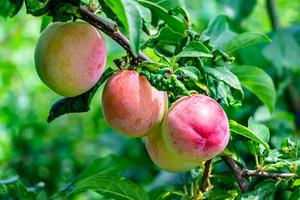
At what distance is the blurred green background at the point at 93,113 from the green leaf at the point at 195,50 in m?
0.21

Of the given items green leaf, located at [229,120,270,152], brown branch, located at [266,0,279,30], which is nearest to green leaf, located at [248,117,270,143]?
green leaf, located at [229,120,270,152]

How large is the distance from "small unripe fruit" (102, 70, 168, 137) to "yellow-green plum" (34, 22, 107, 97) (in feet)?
0.11

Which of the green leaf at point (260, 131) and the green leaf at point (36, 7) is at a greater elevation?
the green leaf at point (36, 7)

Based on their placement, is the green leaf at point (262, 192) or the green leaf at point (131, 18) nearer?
the green leaf at point (131, 18)

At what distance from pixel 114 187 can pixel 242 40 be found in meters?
0.33

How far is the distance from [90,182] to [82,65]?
0.22m

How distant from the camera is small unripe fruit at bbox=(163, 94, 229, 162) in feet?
2.73

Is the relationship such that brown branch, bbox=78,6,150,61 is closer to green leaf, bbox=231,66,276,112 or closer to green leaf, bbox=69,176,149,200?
green leaf, bbox=69,176,149,200

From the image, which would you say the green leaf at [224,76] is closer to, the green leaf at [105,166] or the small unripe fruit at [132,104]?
the small unripe fruit at [132,104]

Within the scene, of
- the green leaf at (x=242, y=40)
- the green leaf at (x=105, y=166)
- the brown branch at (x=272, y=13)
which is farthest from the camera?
the brown branch at (x=272, y=13)

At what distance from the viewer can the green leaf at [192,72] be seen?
2.84ft

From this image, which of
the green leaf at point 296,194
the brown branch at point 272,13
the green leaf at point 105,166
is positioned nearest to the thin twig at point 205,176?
the green leaf at point 296,194

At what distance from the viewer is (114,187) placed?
998mm

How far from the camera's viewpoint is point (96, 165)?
51.8 inches
